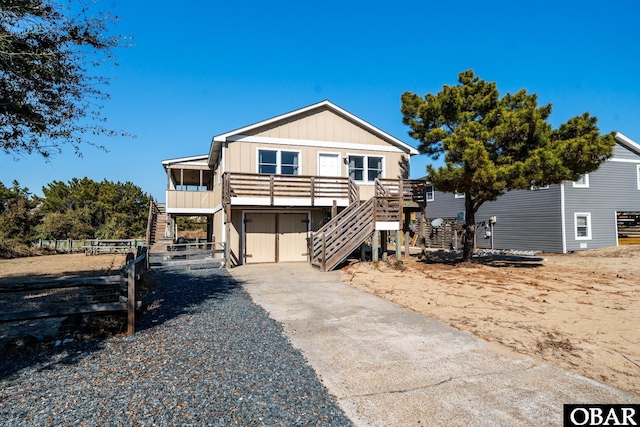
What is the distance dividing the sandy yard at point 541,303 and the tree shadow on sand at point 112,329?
4.58 meters

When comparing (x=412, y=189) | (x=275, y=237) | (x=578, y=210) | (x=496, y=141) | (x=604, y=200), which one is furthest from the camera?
(x=604, y=200)

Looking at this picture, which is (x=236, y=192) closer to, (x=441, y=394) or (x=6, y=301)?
(x=6, y=301)

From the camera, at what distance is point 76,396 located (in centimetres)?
369

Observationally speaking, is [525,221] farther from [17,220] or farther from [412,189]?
[17,220]

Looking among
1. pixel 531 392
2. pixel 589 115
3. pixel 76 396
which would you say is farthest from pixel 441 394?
pixel 589 115

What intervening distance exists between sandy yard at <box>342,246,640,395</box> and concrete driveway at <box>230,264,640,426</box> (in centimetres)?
52

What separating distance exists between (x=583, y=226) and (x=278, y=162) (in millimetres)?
18638

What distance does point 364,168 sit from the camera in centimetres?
1741

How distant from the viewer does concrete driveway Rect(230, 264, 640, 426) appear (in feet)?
11.3

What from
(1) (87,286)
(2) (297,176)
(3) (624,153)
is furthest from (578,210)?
(1) (87,286)

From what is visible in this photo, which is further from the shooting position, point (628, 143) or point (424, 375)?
point (628, 143)

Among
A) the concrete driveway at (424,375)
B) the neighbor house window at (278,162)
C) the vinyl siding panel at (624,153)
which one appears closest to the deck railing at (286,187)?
the neighbor house window at (278,162)

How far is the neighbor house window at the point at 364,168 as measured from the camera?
17344 mm
